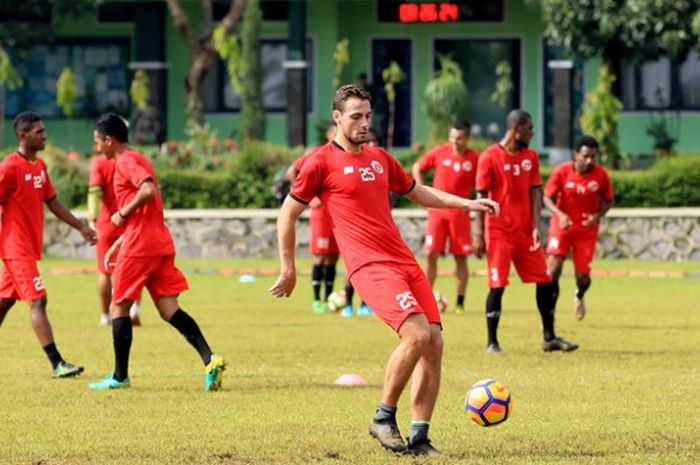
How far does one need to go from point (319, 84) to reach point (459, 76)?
3.97 metres

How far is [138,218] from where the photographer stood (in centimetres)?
1431

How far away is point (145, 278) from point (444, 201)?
3.57 m

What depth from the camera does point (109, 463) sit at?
10.7m

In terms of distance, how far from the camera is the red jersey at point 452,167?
2148cm

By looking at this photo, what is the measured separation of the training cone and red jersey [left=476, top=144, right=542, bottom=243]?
2614 millimetres

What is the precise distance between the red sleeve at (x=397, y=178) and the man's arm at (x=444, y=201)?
6 centimetres

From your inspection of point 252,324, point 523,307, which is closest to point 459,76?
point 523,307

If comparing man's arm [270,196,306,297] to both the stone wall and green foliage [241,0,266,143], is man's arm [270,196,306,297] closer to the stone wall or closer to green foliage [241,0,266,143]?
the stone wall

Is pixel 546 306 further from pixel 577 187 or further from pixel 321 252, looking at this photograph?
pixel 321 252

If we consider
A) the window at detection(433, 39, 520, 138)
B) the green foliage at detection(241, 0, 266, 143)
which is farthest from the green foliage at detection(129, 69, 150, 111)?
the window at detection(433, 39, 520, 138)

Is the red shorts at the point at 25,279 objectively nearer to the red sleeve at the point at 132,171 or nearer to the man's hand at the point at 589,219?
the red sleeve at the point at 132,171

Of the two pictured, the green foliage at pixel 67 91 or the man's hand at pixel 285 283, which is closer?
the man's hand at pixel 285 283

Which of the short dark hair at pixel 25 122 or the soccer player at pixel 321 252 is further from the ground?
the short dark hair at pixel 25 122

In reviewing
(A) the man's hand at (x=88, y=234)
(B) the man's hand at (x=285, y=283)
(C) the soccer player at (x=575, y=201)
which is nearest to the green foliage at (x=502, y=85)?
(C) the soccer player at (x=575, y=201)
